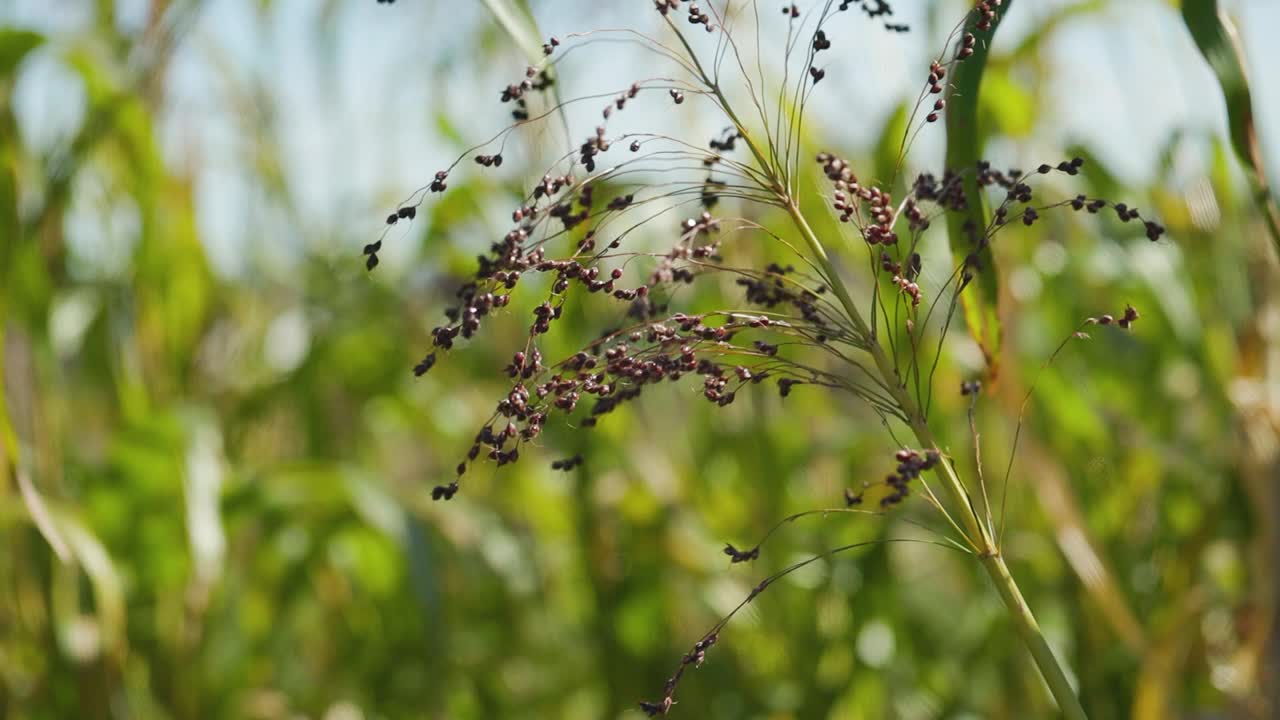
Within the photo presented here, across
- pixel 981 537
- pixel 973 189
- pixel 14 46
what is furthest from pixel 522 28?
pixel 14 46

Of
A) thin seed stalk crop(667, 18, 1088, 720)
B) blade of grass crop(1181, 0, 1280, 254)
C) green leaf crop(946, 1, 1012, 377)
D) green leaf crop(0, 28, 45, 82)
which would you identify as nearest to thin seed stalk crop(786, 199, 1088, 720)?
thin seed stalk crop(667, 18, 1088, 720)

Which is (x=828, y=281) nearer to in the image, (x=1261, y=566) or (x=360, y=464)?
(x=1261, y=566)

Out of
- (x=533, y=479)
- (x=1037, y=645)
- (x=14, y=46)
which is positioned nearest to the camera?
(x=1037, y=645)

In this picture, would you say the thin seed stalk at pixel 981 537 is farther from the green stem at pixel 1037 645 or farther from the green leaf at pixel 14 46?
the green leaf at pixel 14 46

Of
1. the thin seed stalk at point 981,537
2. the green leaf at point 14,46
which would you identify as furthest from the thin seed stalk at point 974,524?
the green leaf at point 14,46

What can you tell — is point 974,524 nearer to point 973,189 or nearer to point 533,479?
point 973,189

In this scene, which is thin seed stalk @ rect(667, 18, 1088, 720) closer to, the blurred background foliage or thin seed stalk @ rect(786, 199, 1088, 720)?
thin seed stalk @ rect(786, 199, 1088, 720)
